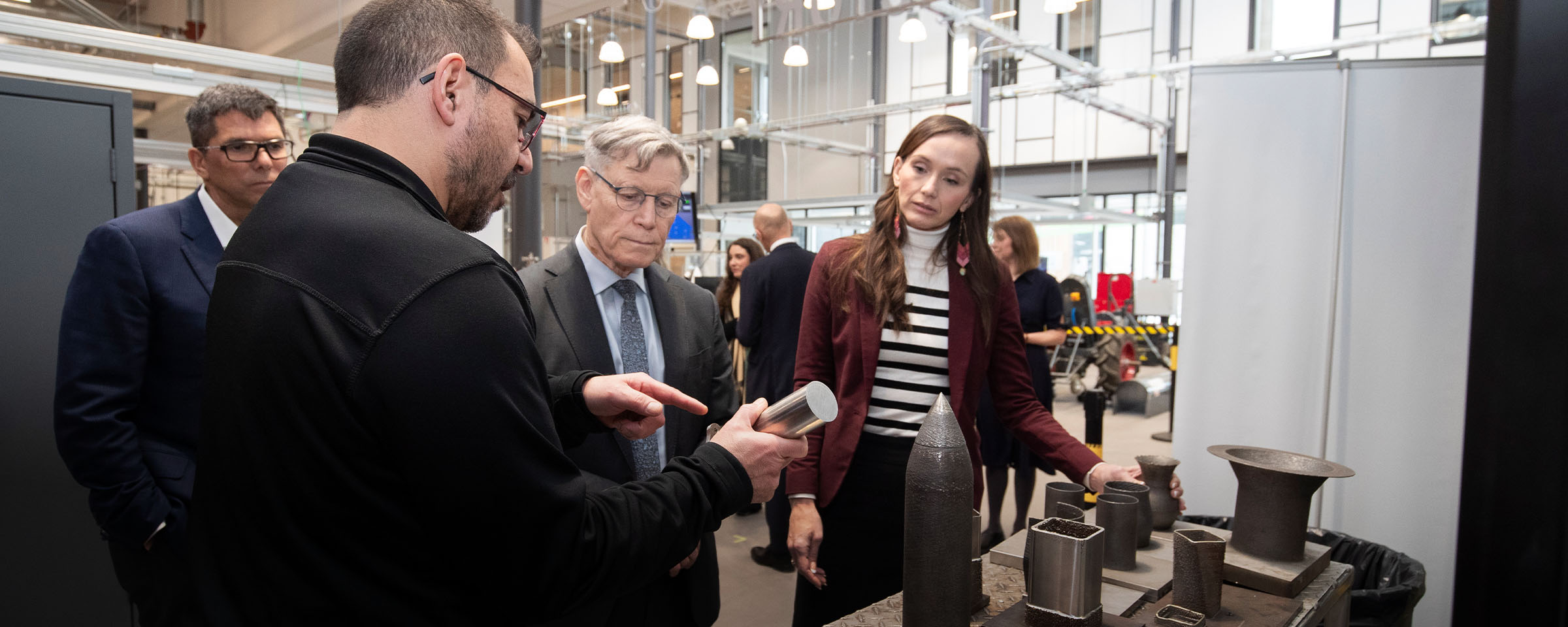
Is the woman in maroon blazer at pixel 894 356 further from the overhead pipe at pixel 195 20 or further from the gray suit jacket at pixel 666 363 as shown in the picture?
the overhead pipe at pixel 195 20

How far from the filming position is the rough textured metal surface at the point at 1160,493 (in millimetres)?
1611

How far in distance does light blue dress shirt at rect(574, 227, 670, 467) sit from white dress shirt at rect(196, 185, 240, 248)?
2.77ft

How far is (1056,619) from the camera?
116cm

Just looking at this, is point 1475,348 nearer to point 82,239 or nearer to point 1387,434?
point 1387,434

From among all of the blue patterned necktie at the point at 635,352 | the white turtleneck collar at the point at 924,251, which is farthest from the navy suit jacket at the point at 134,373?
the white turtleneck collar at the point at 924,251

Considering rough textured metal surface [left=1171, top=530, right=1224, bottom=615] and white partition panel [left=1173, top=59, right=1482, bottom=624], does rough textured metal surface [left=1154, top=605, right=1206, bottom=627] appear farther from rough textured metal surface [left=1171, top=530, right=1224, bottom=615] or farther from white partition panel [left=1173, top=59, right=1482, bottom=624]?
white partition panel [left=1173, top=59, right=1482, bottom=624]

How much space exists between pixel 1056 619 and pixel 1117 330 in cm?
829

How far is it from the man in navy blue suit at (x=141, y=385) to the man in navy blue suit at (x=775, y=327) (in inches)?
89.4

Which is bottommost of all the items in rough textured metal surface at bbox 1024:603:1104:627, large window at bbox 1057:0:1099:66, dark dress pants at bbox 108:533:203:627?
dark dress pants at bbox 108:533:203:627

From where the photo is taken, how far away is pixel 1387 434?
2691 mm

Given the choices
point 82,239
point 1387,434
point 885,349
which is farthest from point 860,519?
point 82,239

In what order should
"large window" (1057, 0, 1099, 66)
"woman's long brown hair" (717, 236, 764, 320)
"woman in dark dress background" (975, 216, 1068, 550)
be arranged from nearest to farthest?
"woman in dark dress background" (975, 216, 1068, 550) < "woman's long brown hair" (717, 236, 764, 320) < "large window" (1057, 0, 1099, 66)

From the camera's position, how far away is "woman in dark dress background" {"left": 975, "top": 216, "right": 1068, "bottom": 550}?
396 centimetres

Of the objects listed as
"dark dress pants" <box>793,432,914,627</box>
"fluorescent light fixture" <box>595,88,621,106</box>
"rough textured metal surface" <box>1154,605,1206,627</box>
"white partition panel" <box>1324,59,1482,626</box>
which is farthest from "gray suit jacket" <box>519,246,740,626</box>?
"fluorescent light fixture" <box>595,88,621,106</box>
